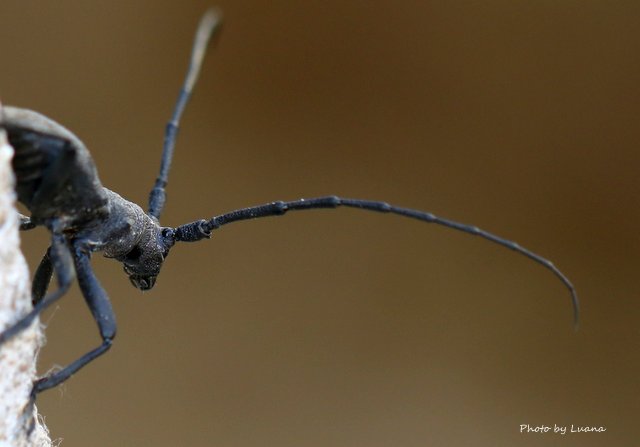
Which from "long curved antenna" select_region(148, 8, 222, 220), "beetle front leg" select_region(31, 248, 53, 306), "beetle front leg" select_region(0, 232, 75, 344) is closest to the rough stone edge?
"beetle front leg" select_region(0, 232, 75, 344)

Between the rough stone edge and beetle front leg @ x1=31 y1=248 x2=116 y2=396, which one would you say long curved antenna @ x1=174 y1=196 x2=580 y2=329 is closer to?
beetle front leg @ x1=31 y1=248 x2=116 y2=396

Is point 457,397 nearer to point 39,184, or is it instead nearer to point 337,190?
point 337,190

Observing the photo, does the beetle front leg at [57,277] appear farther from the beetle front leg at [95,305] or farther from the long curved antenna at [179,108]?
the long curved antenna at [179,108]

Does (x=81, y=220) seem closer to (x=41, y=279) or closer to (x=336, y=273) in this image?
(x=41, y=279)

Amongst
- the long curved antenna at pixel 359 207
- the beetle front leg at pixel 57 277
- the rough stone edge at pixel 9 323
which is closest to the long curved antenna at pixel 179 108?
the long curved antenna at pixel 359 207

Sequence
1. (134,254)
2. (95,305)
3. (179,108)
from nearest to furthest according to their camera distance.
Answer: (95,305), (134,254), (179,108)

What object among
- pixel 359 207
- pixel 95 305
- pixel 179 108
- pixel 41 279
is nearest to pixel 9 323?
pixel 95 305

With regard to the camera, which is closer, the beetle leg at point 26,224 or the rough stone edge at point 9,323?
the rough stone edge at point 9,323
